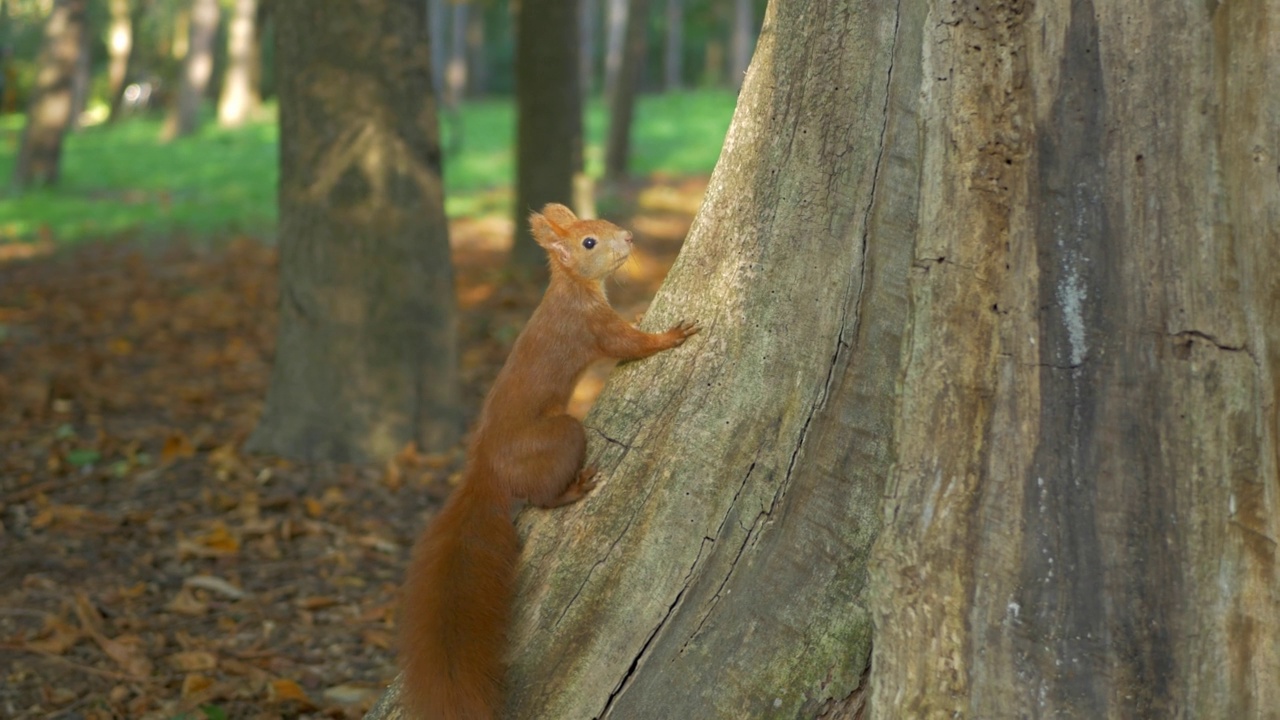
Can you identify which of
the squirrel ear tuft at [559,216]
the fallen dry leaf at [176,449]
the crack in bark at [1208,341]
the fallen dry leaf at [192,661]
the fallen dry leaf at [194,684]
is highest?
the crack in bark at [1208,341]

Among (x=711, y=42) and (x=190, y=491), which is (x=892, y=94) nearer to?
(x=190, y=491)

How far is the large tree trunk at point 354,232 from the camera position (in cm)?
581

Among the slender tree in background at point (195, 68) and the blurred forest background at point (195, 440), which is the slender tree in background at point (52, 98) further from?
the slender tree in background at point (195, 68)

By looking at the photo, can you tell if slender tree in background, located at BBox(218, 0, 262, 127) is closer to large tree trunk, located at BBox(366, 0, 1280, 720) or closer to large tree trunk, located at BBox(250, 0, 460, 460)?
large tree trunk, located at BBox(250, 0, 460, 460)

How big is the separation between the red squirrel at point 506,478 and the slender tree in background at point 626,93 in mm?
13903

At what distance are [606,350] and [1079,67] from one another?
4.48ft

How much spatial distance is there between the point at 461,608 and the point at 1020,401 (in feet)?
4.27

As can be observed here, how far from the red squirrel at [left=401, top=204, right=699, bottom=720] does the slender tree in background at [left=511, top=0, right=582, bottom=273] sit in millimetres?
7341

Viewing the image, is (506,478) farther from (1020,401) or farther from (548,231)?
(1020,401)

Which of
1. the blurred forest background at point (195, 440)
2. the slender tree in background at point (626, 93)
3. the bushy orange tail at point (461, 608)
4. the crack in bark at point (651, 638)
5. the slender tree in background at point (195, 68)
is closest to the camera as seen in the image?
the bushy orange tail at point (461, 608)

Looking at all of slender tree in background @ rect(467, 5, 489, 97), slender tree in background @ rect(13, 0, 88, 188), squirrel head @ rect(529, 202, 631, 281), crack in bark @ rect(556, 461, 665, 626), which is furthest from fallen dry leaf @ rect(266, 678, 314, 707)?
slender tree in background @ rect(467, 5, 489, 97)

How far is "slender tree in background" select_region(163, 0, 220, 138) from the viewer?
27312 millimetres

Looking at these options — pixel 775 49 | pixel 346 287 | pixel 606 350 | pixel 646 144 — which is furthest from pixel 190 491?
pixel 646 144

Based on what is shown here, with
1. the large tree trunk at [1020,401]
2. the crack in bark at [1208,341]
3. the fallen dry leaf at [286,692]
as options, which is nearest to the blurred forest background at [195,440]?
the fallen dry leaf at [286,692]
